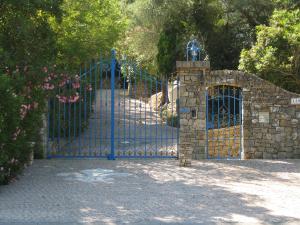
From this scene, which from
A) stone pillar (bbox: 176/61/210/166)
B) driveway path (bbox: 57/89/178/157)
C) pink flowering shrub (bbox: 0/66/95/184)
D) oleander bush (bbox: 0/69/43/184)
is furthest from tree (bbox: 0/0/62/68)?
stone pillar (bbox: 176/61/210/166)

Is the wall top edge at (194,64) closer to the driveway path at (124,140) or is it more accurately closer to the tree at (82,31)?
the driveway path at (124,140)

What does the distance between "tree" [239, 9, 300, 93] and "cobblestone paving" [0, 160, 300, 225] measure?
4.62m

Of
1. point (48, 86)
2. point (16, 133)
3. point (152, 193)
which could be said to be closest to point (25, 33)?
point (48, 86)

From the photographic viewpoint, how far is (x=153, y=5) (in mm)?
20828

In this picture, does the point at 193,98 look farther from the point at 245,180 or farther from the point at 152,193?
the point at 152,193

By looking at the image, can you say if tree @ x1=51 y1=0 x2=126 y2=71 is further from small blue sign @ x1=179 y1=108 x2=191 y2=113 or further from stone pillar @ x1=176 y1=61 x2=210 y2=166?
small blue sign @ x1=179 y1=108 x2=191 y2=113

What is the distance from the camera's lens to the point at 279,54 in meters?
15.9

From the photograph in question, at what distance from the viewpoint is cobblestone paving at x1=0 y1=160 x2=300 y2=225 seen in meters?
6.93

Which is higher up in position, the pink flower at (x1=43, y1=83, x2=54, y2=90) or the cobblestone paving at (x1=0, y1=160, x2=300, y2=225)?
the pink flower at (x1=43, y1=83, x2=54, y2=90)

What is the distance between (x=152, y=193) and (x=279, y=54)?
908cm

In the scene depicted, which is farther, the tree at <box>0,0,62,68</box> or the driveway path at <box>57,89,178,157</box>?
the driveway path at <box>57,89,178,157</box>

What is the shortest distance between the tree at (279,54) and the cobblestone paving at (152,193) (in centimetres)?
462

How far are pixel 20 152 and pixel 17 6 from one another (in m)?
3.43

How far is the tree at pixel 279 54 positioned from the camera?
15656 mm
